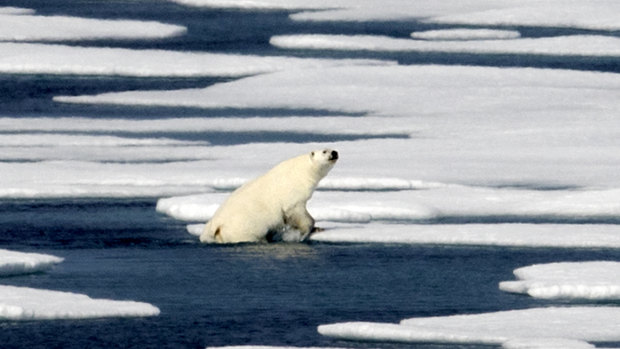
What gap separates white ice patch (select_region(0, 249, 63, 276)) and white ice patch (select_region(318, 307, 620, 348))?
6.62 ft

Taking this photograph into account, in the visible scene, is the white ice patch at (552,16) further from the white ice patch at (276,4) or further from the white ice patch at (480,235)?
the white ice patch at (480,235)

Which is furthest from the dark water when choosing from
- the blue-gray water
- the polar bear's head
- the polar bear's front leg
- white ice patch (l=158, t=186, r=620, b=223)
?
the polar bear's head

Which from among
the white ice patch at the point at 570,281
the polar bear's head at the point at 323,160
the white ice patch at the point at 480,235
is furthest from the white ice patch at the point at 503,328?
the polar bear's head at the point at 323,160

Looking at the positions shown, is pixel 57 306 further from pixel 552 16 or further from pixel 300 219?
pixel 552 16

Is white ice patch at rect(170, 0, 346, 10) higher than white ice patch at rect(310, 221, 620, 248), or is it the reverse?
white ice patch at rect(170, 0, 346, 10)

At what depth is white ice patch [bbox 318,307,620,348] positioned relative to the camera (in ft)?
23.6

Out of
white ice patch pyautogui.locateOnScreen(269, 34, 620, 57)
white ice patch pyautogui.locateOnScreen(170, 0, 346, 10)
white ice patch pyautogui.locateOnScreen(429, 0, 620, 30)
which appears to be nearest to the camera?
white ice patch pyautogui.locateOnScreen(269, 34, 620, 57)

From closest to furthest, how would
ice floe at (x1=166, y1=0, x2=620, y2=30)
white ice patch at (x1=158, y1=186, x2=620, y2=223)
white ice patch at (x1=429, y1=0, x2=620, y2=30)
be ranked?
white ice patch at (x1=158, y1=186, x2=620, y2=223) < white ice patch at (x1=429, y1=0, x2=620, y2=30) < ice floe at (x1=166, y1=0, x2=620, y2=30)

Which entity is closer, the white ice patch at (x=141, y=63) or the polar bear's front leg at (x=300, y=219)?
the polar bear's front leg at (x=300, y=219)

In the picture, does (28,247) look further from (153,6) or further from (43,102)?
(153,6)

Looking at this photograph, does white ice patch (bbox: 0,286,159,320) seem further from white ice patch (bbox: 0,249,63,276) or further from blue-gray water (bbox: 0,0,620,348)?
white ice patch (bbox: 0,249,63,276)

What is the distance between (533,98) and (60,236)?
25.6 ft

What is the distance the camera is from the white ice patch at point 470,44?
71.6 feet

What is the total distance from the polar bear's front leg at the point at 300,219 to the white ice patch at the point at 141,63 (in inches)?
404
